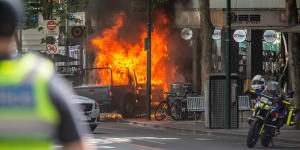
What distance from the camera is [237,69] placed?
1515 inches

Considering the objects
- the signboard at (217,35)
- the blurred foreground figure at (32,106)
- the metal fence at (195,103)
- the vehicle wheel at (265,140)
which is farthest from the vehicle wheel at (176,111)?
the blurred foreground figure at (32,106)

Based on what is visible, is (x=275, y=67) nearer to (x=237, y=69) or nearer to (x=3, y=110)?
(x=237, y=69)

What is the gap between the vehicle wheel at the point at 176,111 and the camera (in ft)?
85.9

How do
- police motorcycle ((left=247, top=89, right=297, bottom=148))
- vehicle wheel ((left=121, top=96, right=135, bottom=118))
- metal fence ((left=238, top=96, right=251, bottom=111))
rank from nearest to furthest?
police motorcycle ((left=247, top=89, right=297, bottom=148))
metal fence ((left=238, top=96, right=251, bottom=111))
vehicle wheel ((left=121, top=96, right=135, bottom=118))

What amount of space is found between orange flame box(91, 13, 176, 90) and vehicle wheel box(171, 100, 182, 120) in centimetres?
488

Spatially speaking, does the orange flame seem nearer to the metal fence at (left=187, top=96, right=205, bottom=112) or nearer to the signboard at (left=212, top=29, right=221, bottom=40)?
the signboard at (left=212, top=29, right=221, bottom=40)

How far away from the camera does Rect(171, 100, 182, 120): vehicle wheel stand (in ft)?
85.9

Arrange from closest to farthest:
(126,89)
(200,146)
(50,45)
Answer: (200,146), (50,45), (126,89)

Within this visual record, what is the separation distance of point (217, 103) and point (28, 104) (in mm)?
19983

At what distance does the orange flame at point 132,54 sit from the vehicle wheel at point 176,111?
16.0 feet

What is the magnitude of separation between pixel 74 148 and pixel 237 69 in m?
36.5

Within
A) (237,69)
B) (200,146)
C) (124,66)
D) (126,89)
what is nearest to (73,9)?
(124,66)

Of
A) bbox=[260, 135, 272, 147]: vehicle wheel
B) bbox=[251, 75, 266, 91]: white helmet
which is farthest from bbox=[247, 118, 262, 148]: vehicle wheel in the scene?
bbox=[251, 75, 266, 91]: white helmet

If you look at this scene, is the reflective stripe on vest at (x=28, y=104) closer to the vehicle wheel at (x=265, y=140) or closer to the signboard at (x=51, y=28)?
the vehicle wheel at (x=265, y=140)
